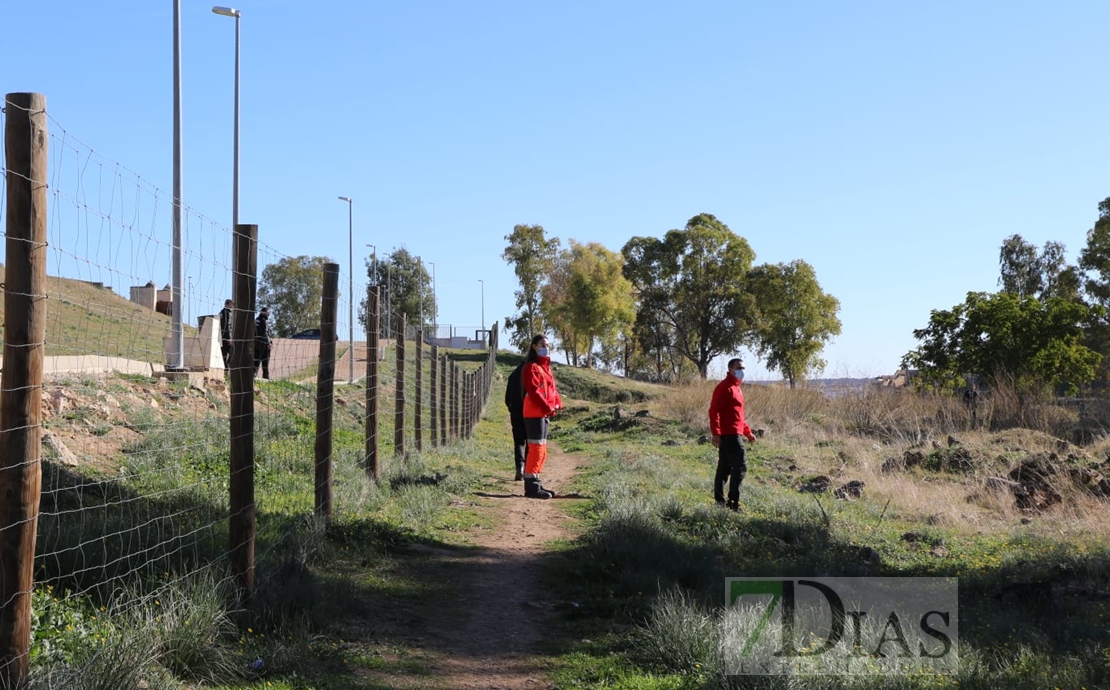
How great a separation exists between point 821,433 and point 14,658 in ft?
71.5

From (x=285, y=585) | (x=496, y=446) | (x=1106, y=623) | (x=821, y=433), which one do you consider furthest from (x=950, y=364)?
(x=285, y=585)

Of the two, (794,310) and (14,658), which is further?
(794,310)

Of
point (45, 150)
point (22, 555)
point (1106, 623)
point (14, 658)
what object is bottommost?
point (1106, 623)

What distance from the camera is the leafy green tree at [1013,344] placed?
31750mm

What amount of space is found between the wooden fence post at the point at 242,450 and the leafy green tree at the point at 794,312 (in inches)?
2426

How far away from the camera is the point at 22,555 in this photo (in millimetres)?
4109

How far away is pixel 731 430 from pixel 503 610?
5647mm

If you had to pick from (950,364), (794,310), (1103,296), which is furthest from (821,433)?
(794,310)

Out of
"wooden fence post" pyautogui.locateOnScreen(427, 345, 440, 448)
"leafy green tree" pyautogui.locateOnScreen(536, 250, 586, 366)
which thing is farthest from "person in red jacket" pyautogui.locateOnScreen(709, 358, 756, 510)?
"leafy green tree" pyautogui.locateOnScreen(536, 250, 586, 366)

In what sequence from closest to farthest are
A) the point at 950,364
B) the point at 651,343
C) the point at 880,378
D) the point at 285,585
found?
the point at 285,585
the point at 880,378
the point at 950,364
the point at 651,343

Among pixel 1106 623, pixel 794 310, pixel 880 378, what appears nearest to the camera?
pixel 1106 623

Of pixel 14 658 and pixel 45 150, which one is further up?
pixel 45 150

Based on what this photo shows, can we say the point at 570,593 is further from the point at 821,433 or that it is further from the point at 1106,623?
the point at 821,433

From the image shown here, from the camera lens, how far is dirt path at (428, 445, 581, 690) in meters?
5.92
